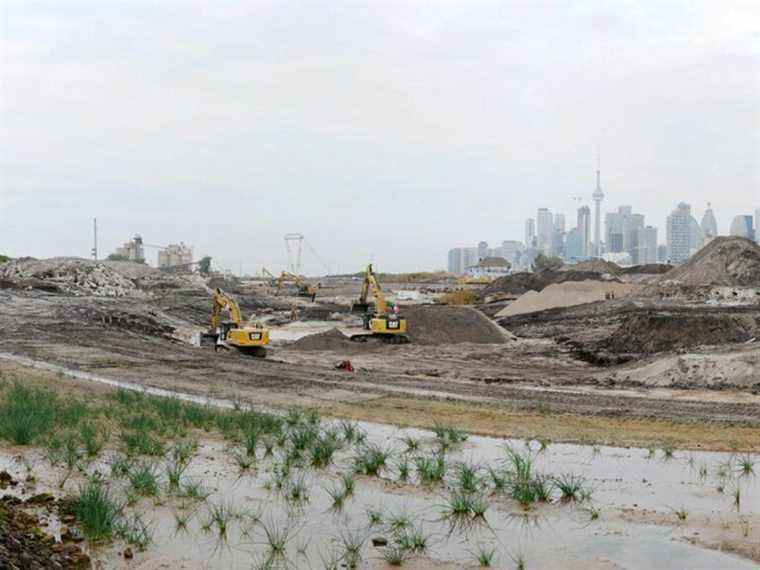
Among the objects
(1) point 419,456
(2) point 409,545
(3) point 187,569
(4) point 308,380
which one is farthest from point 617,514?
(4) point 308,380

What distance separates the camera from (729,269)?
47.3 m

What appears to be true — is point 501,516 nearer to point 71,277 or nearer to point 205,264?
point 71,277

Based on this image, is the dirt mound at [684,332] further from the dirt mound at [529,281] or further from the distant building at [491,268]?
the distant building at [491,268]

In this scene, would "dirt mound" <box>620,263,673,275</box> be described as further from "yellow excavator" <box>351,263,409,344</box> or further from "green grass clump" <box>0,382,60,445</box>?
"green grass clump" <box>0,382,60,445</box>

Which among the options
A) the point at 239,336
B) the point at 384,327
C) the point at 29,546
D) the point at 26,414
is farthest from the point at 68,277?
the point at 29,546

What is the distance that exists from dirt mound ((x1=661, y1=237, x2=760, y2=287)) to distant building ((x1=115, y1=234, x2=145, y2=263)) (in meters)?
113

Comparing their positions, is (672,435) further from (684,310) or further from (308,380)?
(684,310)

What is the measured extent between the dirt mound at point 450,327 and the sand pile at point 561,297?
9.93 m

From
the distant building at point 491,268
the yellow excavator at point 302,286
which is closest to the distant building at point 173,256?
the distant building at point 491,268

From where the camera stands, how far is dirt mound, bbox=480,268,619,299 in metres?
67.1

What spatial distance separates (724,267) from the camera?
4756cm

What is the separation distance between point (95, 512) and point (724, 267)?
45.3 metres

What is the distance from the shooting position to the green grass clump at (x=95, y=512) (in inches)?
300

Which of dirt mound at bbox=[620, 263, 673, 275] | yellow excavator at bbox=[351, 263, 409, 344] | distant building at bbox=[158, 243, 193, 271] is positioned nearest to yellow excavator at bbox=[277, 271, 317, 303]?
dirt mound at bbox=[620, 263, 673, 275]
